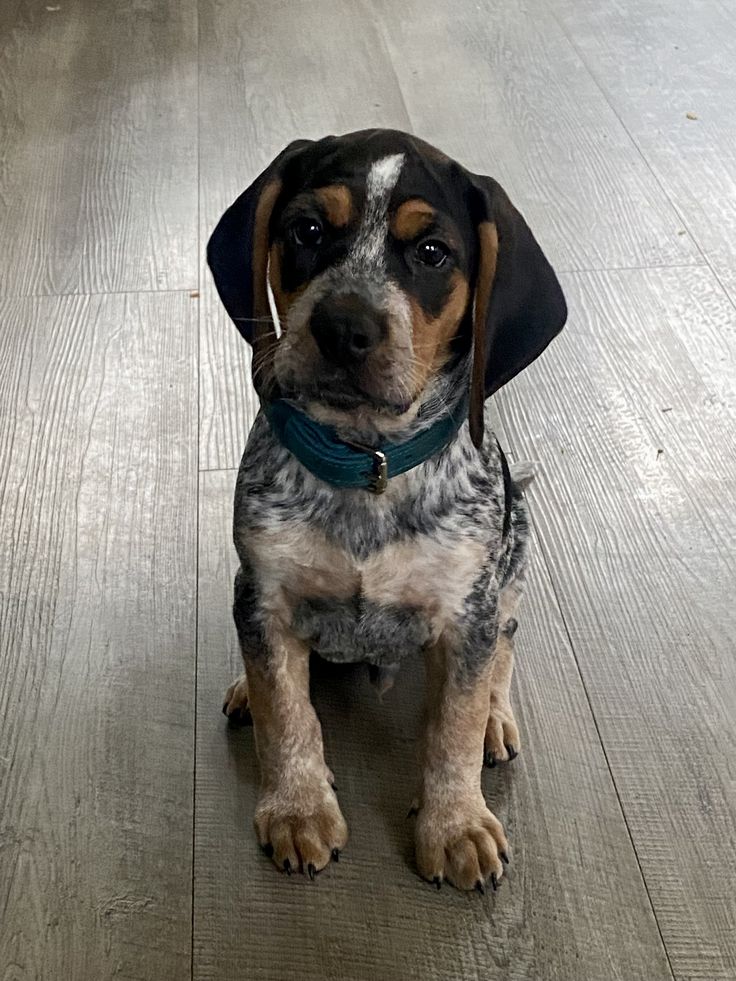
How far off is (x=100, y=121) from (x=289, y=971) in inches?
151

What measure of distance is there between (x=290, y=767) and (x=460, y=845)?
37 centimetres

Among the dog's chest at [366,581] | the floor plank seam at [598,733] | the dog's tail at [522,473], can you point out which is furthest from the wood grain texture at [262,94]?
the dog's chest at [366,581]

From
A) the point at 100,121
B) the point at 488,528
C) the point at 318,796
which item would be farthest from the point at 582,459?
the point at 100,121

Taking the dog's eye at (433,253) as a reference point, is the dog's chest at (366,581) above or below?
below

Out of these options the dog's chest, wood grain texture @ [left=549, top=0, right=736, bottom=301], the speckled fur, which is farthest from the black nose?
wood grain texture @ [left=549, top=0, right=736, bottom=301]

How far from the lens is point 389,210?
6.36 ft

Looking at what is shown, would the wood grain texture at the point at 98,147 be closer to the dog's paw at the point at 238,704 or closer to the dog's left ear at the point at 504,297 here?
the dog's paw at the point at 238,704

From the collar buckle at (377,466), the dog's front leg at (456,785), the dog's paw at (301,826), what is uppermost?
the collar buckle at (377,466)

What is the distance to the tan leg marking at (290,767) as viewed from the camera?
7.38ft

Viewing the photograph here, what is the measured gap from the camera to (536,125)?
15.7 feet

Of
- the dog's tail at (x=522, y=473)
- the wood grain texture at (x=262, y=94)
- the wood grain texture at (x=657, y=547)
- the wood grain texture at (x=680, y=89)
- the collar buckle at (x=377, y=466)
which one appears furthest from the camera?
the wood grain texture at (x=680, y=89)

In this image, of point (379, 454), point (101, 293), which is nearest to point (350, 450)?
point (379, 454)

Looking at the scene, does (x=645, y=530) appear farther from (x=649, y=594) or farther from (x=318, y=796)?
(x=318, y=796)

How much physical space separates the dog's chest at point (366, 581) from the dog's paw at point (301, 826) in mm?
341
